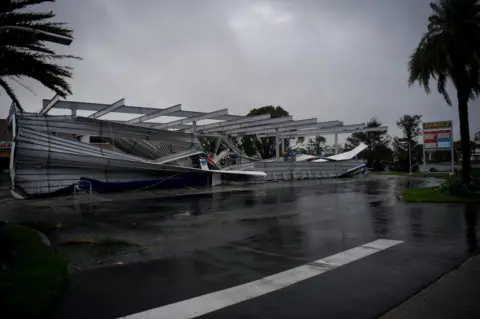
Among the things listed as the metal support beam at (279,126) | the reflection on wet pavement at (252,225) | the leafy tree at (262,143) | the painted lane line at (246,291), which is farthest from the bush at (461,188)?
the leafy tree at (262,143)

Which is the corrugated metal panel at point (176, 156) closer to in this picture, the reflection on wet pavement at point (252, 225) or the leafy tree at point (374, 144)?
the reflection on wet pavement at point (252, 225)

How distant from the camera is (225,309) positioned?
4367 millimetres

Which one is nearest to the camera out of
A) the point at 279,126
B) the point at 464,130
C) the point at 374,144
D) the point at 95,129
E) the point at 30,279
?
the point at 30,279

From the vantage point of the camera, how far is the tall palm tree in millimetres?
15070

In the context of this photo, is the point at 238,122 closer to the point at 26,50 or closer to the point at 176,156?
the point at 176,156

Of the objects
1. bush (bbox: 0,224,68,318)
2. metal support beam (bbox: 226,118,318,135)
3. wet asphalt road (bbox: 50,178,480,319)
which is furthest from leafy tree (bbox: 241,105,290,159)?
bush (bbox: 0,224,68,318)

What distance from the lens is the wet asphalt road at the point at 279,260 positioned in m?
4.52

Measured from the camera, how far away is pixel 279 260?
6.51 metres

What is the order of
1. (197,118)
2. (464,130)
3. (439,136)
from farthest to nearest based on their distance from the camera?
(439,136)
(197,118)
(464,130)

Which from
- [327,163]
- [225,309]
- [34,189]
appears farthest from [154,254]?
[327,163]

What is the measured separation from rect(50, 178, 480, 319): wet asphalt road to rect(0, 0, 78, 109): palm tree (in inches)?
165

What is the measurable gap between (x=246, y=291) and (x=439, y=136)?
3214cm

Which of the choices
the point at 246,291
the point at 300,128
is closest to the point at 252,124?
the point at 300,128

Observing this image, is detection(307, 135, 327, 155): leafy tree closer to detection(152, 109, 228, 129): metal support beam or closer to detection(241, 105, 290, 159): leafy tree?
detection(241, 105, 290, 159): leafy tree
